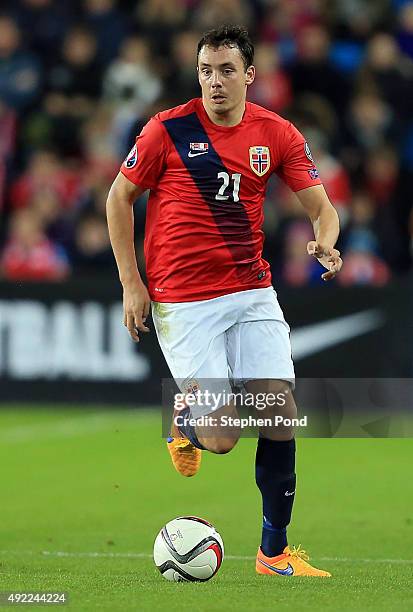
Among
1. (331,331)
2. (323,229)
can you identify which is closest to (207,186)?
A: (323,229)

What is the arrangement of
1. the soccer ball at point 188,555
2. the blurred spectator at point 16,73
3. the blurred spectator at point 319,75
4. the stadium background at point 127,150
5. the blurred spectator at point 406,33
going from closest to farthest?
1. the soccer ball at point 188,555
2. the stadium background at point 127,150
3. the blurred spectator at point 319,75
4. the blurred spectator at point 406,33
5. the blurred spectator at point 16,73

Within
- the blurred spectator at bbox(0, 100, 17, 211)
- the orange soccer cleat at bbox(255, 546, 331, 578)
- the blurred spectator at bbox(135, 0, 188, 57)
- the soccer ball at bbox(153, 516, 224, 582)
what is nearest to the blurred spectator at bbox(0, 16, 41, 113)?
the blurred spectator at bbox(0, 100, 17, 211)

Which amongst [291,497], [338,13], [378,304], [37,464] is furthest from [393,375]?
[291,497]

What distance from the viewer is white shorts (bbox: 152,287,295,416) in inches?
255

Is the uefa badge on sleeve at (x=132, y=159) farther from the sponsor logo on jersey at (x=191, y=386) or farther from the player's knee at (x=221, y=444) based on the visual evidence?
the player's knee at (x=221, y=444)

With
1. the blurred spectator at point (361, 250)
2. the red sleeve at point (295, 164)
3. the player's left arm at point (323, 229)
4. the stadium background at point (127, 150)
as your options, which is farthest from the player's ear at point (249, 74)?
the blurred spectator at point (361, 250)

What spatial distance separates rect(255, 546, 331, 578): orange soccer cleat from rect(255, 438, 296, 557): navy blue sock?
0.03 metres

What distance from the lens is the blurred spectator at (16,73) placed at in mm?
15594

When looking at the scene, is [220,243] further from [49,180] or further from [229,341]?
[49,180]

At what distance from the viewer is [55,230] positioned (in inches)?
567

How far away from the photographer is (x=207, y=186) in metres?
6.52

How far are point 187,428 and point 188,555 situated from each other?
2.45 ft

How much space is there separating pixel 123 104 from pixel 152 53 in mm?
686

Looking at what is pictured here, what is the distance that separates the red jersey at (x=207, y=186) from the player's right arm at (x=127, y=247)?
0.24ft
